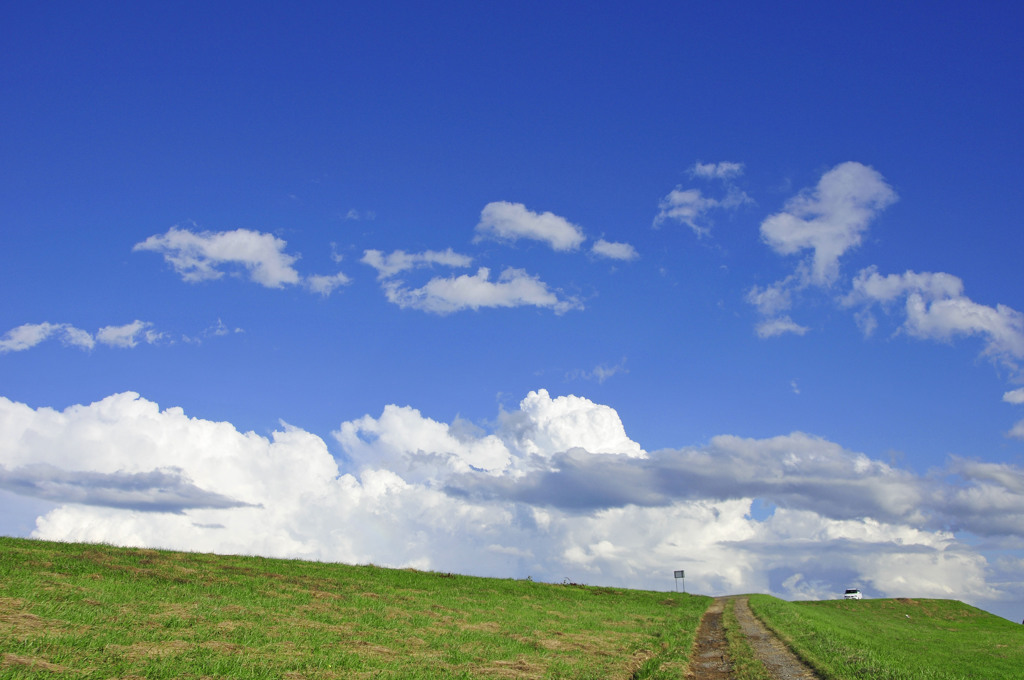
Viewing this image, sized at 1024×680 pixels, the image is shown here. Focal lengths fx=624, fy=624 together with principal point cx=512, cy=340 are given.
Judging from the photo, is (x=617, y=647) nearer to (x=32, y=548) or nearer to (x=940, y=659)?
(x=940, y=659)

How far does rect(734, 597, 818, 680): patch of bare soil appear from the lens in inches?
936

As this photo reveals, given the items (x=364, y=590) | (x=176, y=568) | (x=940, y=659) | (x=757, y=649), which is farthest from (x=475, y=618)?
(x=940, y=659)

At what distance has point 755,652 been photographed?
2980 centimetres

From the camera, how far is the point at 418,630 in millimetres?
30797

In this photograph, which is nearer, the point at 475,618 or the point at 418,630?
the point at 418,630

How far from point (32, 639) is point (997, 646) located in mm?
58710

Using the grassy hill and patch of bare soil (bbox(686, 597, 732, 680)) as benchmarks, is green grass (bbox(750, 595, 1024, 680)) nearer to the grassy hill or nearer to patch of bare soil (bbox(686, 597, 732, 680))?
the grassy hill

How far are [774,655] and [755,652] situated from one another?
1.31 metres

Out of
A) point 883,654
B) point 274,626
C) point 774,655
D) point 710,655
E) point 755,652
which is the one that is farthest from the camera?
point 883,654

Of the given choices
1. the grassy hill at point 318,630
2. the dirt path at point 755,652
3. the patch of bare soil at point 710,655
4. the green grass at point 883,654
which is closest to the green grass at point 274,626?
the grassy hill at point 318,630

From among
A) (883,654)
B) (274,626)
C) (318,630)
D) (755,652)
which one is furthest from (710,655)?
(274,626)

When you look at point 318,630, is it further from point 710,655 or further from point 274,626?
point 710,655

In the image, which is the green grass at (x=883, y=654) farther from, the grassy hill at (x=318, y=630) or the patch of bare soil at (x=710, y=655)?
the patch of bare soil at (x=710, y=655)

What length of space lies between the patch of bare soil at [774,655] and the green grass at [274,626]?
346 centimetres
